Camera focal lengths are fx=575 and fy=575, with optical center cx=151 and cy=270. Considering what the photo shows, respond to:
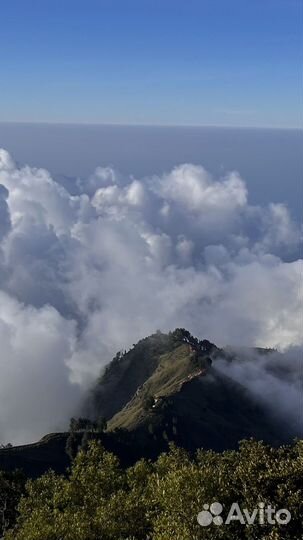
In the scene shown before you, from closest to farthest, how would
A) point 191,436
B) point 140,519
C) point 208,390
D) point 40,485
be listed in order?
point 140,519 → point 40,485 → point 191,436 → point 208,390

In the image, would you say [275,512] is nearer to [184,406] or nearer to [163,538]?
[163,538]

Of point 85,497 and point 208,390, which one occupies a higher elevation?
point 208,390

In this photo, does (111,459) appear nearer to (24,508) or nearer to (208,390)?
(24,508)

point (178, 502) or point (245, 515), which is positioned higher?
point (178, 502)

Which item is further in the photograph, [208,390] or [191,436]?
[208,390]

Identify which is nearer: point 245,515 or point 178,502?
point 245,515

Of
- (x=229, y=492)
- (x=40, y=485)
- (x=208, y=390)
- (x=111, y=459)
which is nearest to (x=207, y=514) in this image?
(x=229, y=492)

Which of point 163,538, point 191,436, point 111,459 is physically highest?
point 191,436

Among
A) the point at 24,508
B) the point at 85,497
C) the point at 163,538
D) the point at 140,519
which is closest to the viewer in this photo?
the point at 163,538
